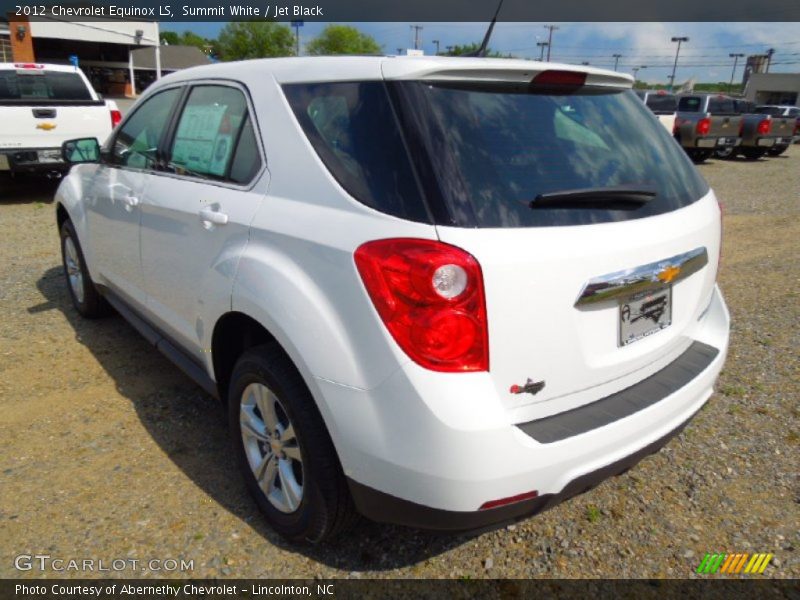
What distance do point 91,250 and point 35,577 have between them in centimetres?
236

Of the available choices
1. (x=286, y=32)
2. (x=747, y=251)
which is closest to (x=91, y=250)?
(x=747, y=251)

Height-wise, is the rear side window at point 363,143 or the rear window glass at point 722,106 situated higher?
the rear window glass at point 722,106

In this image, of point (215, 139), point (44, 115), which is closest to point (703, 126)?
point (44, 115)

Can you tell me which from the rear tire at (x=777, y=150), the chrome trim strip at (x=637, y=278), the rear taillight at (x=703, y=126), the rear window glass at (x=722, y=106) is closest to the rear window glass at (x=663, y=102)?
the rear window glass at (x=722, y=106)

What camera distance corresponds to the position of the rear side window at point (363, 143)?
5.98 feet

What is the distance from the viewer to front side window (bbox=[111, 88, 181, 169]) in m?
3.20

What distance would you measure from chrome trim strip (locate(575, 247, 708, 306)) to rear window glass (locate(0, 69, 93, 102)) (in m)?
9.20

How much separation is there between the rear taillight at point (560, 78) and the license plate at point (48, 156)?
8.37 m

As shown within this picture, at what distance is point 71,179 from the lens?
4.36 m

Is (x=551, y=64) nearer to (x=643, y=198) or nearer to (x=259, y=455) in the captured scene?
(x=643, y=198)

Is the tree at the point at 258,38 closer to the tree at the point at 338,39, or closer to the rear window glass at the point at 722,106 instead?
the tree at the point at 338,39

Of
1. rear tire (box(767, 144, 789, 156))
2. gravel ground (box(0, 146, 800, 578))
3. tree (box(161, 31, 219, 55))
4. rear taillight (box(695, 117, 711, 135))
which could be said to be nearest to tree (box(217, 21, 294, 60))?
tree (box(161, 31, 219, 55))

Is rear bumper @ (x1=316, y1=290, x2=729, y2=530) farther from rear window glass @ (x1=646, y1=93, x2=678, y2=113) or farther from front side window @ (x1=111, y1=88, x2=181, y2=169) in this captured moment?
rear window glass @ (x1=646, y1=93, x2=678, y2=113)

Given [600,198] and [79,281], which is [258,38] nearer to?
[79,281]
